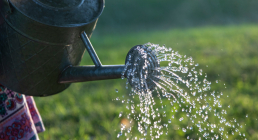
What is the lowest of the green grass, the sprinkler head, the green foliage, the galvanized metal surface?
the green foliage

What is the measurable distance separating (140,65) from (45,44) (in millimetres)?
353

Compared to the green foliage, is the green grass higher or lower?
higher

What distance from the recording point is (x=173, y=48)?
4820mm

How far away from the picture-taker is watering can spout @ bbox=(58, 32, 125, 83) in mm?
1037

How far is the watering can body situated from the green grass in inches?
44.5

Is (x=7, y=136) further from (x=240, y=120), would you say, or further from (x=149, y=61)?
(x=240, y=120)

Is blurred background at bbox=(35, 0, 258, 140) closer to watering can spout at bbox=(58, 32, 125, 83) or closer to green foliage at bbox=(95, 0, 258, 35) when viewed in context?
green foliage at bbox=(95, 0, 258, 35)

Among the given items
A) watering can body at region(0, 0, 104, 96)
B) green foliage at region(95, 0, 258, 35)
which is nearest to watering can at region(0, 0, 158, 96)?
watering can body at region(0, 0, 104, 96)

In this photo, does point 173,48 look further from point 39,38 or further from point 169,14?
point 169,14

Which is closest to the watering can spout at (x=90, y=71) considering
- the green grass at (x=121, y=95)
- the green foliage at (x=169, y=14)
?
the green grass at (x=121, y=95)

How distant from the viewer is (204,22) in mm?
8133

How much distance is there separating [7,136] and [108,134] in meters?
1.06

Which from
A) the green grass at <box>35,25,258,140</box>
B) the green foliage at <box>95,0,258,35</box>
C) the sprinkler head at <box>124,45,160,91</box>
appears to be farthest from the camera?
the green foliage at <box>95,0,258,35</box>

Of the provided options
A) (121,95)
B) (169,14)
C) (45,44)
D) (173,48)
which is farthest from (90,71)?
(169,14)
